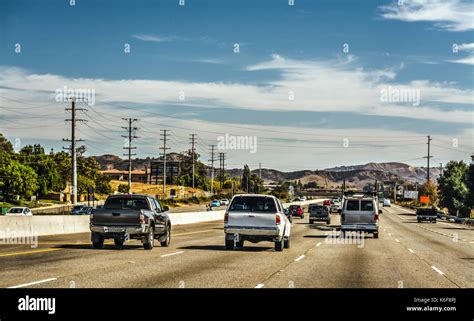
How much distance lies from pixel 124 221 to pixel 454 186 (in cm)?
13792

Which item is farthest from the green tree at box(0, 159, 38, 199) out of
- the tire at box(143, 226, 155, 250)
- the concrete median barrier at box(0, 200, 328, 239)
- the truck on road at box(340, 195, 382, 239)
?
the tire at box(143, 226, 155, 250)

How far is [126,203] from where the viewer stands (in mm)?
27125

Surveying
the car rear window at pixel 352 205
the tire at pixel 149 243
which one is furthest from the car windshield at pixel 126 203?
the car rear window at pixel 352 205

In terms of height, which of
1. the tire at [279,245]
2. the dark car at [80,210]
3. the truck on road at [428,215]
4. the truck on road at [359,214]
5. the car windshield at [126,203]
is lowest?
the truck on road at [428,215]

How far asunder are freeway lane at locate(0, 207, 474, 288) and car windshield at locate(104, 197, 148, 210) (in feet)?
5.17

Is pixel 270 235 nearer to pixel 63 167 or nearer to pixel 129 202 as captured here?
pixel 129 202

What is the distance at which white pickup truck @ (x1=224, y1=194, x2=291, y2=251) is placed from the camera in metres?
26.0

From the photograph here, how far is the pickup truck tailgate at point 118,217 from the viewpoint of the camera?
2555 centimetres

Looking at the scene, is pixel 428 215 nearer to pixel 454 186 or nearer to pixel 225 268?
pixel 225 268

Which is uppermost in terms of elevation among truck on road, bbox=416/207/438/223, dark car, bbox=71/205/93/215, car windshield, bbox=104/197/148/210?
car windshield, bbox=104/197/148/210

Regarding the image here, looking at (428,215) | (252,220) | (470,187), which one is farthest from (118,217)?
(470,187)

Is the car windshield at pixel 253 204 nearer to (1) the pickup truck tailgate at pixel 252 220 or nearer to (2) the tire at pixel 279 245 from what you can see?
(1) the pickup truck tailgate at pixel 252 220

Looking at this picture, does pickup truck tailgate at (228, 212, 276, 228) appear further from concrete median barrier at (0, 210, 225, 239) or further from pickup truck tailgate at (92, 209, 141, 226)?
concrete median barrier at (0, 210, 225, 239)

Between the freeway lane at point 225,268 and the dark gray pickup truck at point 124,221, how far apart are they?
55 centimetres
